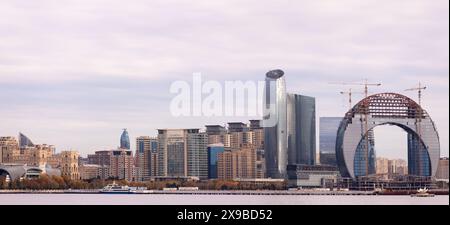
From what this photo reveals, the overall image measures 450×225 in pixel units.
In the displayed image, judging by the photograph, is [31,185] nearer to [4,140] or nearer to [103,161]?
[4,140]

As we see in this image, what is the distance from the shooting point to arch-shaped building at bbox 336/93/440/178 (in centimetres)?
5828

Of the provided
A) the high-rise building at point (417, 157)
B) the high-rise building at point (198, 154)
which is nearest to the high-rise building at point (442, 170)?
the high-rise building at point (417, 157)

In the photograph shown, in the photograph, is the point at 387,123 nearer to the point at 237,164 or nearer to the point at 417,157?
the point at 417,157

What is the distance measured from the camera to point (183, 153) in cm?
6569

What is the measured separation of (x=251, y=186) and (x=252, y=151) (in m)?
8.89

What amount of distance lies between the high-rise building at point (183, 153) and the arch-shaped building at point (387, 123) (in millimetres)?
9344

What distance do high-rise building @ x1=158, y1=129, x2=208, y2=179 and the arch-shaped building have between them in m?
9.34

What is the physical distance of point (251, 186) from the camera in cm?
5578

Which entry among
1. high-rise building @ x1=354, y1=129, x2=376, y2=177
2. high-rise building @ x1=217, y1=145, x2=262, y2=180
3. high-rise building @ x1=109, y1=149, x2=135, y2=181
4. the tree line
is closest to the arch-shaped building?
high-rise building @ x1=354, y1=129, x2=376, y2=177

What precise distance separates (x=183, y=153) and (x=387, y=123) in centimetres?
1504

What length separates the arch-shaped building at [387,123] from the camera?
58.3m

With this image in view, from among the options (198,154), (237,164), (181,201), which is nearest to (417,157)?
(237,164)
